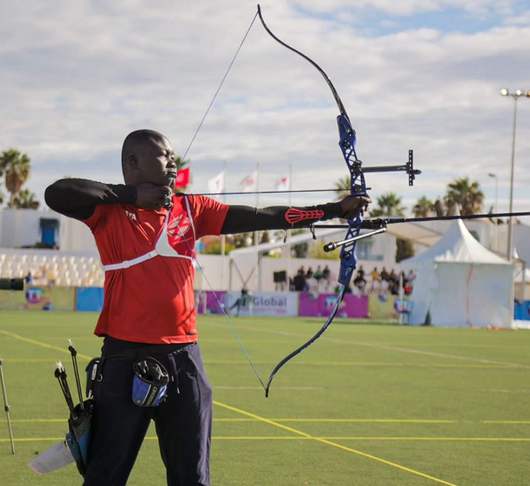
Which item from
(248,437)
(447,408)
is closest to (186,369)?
(248,437)

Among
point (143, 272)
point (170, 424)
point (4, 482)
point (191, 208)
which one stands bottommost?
point (4, 482)

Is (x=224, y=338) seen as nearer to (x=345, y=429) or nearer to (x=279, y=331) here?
(x=279, y=331)

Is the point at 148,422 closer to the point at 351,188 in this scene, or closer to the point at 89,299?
the point at 351,188

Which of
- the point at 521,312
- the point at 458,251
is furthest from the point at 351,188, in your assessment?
the point at 521,312

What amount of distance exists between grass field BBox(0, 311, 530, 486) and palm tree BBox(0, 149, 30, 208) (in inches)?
3113

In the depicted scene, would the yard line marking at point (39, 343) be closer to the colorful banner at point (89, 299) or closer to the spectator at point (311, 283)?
the colorful banner at point (89, 299)

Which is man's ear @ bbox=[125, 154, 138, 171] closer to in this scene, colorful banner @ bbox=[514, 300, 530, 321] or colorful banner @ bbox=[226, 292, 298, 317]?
colorful banner @ bbox=[226, 292, 298, 317]

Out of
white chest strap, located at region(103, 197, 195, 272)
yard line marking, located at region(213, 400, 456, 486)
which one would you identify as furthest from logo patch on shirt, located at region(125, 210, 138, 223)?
yard line marking, located at region(213, 400, 456, 486)

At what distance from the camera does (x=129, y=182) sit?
494 centimetres

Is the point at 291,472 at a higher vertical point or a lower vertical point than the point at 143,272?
lower

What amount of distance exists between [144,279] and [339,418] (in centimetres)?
651

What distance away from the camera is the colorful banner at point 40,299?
135 feet

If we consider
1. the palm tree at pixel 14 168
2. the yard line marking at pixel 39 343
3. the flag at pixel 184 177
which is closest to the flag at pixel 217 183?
the flag at pixel 184 177

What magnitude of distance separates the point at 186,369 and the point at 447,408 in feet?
25.7
